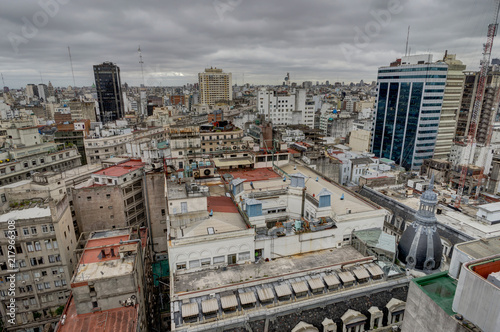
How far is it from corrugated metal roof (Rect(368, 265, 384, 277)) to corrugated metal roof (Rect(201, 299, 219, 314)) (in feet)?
59.0

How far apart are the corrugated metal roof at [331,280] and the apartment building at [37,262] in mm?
38582

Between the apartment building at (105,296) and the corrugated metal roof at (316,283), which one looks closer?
the corrugated metal roof at (316,283)

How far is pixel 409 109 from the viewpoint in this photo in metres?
108

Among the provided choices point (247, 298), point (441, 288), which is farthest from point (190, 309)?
point (441, 288)

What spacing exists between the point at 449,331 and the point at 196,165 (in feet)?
149

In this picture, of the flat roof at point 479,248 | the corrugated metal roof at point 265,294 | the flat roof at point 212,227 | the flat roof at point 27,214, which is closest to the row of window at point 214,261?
the flat roof at point 212,227

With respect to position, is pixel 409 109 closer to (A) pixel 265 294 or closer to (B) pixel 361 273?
(B) pixel 361 273

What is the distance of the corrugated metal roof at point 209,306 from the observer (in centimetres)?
2758

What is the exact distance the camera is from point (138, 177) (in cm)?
6266

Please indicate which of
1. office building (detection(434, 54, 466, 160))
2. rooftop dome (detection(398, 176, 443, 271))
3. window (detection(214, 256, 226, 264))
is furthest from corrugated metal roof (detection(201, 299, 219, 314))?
office building (detection(434, 54, 466, 160))

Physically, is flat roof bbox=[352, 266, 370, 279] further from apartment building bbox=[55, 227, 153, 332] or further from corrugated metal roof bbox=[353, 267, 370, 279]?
apartment building bbox=[55, 227, 153, 332]

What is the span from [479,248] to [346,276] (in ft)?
43.2

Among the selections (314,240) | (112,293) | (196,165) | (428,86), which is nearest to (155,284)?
(112,293)

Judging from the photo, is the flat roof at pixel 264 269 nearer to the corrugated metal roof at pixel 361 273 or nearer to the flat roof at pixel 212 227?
the corrugated metal roof at pixel 361 273
